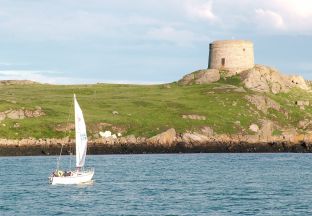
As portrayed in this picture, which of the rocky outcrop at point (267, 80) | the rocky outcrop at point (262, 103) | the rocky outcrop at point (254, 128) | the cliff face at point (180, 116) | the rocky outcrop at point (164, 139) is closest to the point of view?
the cliff face at point (180, 116)

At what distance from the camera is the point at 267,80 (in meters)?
186

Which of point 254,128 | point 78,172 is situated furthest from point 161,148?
point 78,172

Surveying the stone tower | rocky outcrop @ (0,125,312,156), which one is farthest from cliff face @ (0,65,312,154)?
the stone tower

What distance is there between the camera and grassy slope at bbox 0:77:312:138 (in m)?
143

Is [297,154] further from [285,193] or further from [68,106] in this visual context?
[285,193]

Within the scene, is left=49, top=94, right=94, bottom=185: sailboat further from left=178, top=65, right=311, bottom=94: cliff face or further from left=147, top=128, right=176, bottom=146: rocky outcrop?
left=178, top=65, right=311, bottom=94: cliff face

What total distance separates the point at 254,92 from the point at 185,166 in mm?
75887

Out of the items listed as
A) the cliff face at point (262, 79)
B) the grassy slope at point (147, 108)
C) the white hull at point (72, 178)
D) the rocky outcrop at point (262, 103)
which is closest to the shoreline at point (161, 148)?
the grassy slope at point (147, 108)

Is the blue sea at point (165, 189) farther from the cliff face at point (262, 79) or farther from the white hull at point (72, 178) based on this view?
the cliff face at point (262, 79)

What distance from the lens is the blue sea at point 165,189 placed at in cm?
6003

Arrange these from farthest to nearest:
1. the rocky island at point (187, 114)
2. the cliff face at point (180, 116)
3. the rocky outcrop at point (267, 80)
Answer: the rocky outcrop at point (267, 80)
the cliff face at point (180, 116)
the rocky island at point (187, 114)

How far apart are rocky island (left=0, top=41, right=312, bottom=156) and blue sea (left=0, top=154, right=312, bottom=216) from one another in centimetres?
1969

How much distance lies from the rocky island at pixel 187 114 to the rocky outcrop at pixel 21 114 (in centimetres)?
21

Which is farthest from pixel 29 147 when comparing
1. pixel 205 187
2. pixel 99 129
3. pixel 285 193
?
pixel 285 193
